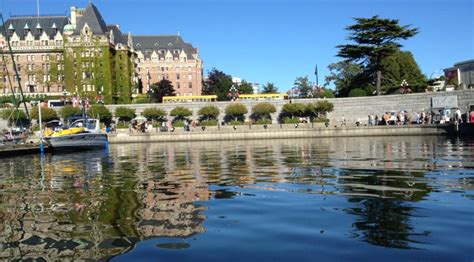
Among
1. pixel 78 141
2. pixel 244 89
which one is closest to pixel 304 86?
pixel 244 89

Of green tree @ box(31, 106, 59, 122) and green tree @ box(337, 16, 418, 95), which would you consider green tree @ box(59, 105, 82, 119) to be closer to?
green tree @ box(31, 106, 59, 122)

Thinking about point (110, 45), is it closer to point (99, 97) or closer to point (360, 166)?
point (99, 97)

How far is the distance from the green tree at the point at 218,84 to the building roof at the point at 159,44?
13.9 meters

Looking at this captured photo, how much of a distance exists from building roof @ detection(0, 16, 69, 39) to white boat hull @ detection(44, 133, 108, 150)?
78.5m

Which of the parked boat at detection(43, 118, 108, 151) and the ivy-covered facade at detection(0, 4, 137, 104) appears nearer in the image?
the parked boat at detection(43, 118, 108, 151)

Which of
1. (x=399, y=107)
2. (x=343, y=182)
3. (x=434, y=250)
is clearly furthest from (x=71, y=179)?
(x=399, y=107)

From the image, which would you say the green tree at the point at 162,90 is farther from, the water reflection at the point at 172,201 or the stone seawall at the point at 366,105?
the water reflection at the point at 172,201

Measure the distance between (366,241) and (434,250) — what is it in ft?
2.73

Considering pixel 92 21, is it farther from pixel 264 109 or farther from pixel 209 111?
pixel 264 109

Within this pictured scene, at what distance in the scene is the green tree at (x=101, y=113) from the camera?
7294cm

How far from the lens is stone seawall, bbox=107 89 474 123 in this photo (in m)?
61.2

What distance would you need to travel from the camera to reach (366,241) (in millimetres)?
6617

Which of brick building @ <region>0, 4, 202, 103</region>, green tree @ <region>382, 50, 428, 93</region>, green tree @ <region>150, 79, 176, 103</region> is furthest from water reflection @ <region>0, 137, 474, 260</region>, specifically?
green tree @ <region>150, 79, 176, 103</region>

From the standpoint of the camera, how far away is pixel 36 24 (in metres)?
113
